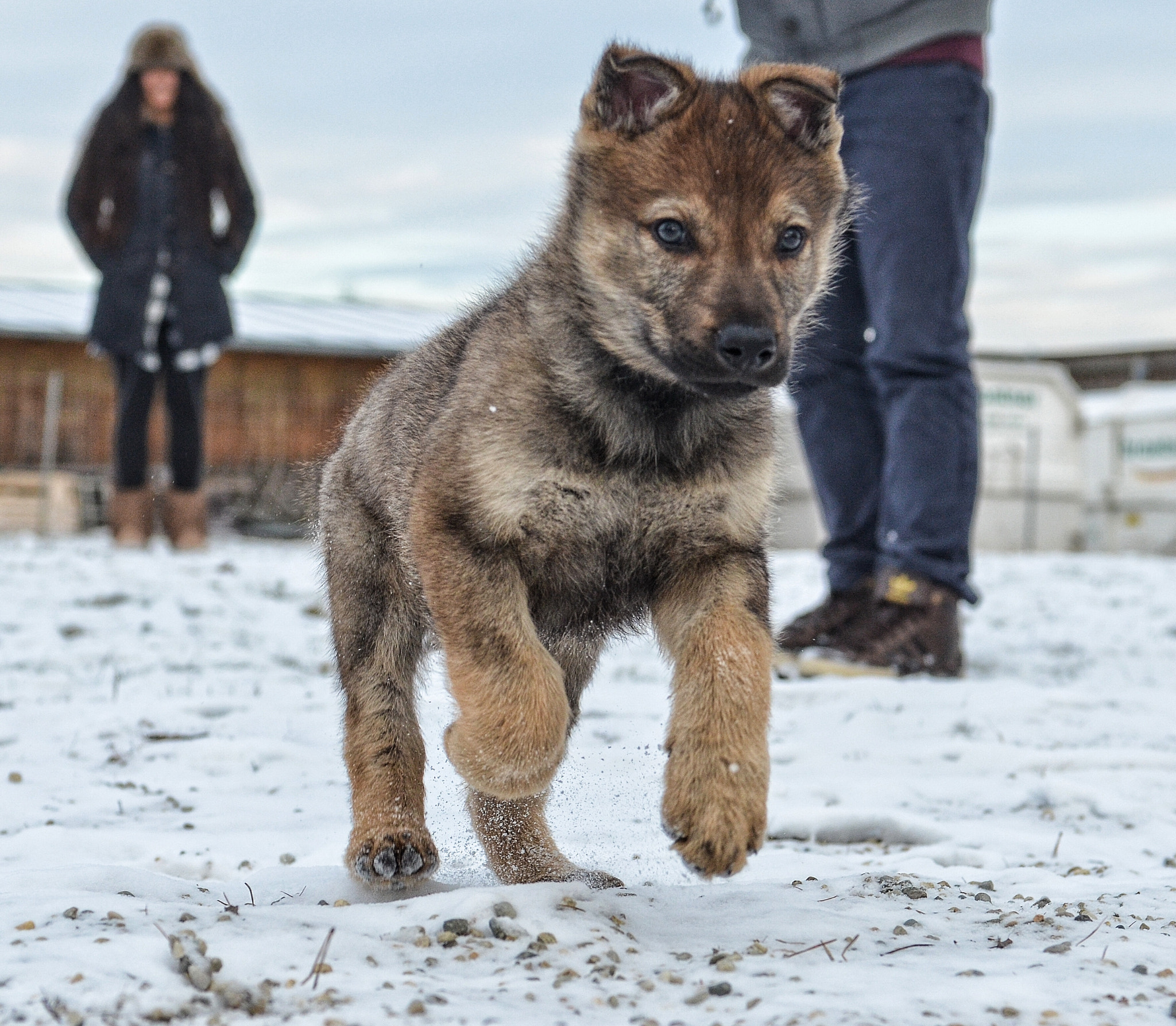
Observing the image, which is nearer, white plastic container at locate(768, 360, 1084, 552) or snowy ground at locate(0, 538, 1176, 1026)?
snowy ground at locate(0, 538, 1176, 1026)

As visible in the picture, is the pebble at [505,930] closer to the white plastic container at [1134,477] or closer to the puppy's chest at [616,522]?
the puppy's chest at [616,522]

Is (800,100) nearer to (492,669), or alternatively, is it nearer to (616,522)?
(616,522)

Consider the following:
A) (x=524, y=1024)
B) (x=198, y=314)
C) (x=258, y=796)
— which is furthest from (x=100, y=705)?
(x=198, y=314)

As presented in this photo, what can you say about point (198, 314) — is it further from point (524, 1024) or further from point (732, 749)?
point (524, 1024)

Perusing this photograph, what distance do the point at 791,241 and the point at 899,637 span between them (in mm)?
2688

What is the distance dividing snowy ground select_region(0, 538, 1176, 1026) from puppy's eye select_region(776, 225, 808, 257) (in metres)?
1.41

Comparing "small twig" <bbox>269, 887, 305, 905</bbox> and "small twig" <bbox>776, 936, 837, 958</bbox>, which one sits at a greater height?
"small twig" <bbox>776, 936, 837, 958</bbox>

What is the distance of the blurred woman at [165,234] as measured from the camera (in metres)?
9.55

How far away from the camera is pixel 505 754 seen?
269cm

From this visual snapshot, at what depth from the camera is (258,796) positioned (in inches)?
150

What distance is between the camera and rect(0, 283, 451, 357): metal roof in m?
17.8

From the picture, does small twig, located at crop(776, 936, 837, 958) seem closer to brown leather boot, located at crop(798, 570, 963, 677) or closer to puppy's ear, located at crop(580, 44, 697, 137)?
puppy's ear, located at crop(580, 44, 697, 137)

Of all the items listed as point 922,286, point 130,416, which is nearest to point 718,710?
point 922,286

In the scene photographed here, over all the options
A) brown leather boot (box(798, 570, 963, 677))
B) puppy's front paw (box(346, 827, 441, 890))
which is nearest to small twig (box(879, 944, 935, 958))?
puppy's front paw (box(346, 827, 441, 890))
